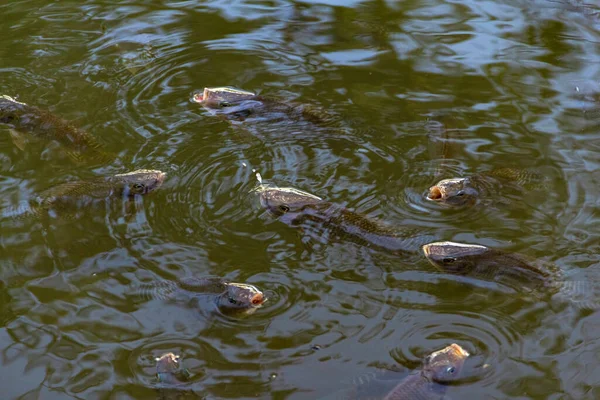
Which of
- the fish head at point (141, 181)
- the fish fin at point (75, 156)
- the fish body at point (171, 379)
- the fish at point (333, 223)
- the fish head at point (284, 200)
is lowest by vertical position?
the fish body at point (171, 379)

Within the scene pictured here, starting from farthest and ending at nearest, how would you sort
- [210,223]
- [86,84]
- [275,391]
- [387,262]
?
[86,84] < [210,223] < [387,262] < [275,391]

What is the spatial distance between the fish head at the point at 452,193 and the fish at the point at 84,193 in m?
1.70

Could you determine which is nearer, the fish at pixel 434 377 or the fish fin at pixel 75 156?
the fish at pixel 434 377

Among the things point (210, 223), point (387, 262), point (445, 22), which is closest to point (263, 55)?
point (445, 22)

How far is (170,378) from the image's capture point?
3.25 m

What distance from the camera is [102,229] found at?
420cm

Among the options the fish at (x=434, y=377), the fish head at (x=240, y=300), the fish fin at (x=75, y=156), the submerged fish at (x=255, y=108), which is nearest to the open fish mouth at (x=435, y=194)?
the submerged fish at (x=255, y=108)

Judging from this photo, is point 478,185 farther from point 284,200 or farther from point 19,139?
point 19,139

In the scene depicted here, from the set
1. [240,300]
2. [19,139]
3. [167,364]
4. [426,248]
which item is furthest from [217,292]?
[19,139]

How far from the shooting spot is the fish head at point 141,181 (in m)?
4.34

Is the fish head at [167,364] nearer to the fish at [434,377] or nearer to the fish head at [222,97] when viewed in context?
the fish at [434,377]

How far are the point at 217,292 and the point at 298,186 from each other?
1.04m

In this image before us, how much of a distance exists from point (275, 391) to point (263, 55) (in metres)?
3.40

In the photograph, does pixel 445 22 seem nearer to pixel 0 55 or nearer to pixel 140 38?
pixel 140 38
